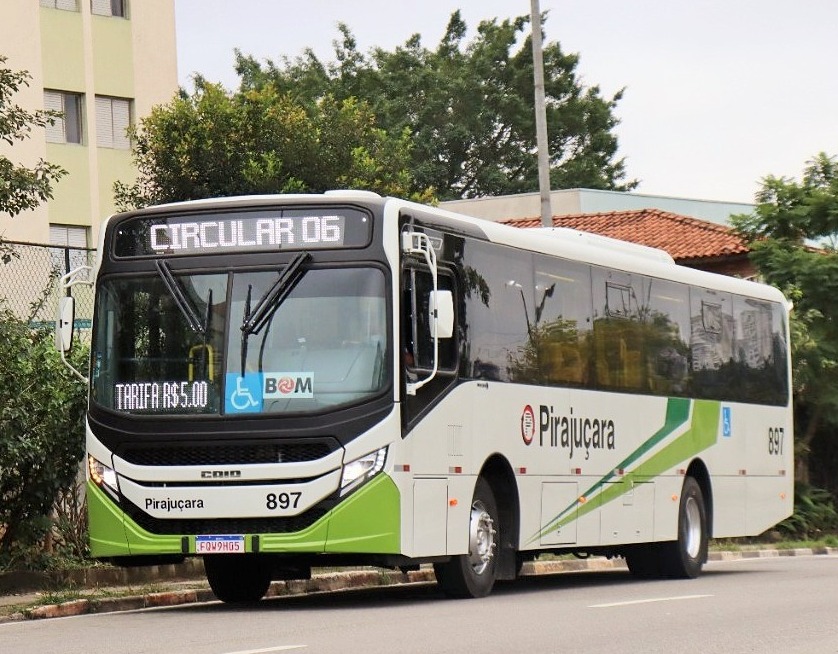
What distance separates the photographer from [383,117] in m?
69.6

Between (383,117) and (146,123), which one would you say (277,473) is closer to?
(146,123)

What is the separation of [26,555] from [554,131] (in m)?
55.9

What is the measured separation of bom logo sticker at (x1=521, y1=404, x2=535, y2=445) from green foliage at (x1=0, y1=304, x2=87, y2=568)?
13.6 ft

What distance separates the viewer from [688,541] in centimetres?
2050

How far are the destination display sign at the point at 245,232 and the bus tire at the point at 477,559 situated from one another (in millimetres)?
2664

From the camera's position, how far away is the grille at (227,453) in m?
14.0

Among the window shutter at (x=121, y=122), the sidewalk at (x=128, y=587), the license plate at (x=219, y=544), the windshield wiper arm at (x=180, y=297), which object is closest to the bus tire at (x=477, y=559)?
the license plate at (x=219, y=544)

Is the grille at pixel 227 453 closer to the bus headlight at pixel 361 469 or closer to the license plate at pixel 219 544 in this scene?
the bus headlight at pixel 361 469

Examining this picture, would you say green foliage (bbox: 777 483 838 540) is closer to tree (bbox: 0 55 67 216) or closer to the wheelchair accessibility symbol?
tree (bbox: 0 55 67 216)

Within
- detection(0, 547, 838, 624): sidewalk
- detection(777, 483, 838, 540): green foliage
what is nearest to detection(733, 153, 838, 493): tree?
detection(777, 483, 838, 540): green foliage

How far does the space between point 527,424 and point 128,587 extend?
159 inches

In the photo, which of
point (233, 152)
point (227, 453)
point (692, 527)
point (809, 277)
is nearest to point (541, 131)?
point (692, 527)

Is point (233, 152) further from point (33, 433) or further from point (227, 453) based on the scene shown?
point (227, 453)

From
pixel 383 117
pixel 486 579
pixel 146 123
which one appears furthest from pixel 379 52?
pixel 486 579
